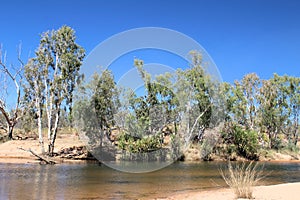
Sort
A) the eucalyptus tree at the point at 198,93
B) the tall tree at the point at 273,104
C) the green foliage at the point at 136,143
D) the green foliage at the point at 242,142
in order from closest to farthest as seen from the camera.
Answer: the green foliage at the point at 136,143
the eucalyptus tree at the point at 198,93
the green foliage at the point at 242,142
the tall tree at the point at 273,104

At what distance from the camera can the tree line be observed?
3728 cm

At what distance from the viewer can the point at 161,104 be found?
43688mm

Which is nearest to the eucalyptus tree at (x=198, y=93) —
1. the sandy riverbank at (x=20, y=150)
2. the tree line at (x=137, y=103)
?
the tree line at (x=137, y=103)

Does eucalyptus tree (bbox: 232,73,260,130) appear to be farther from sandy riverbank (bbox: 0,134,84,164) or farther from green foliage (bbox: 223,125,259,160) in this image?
sandy riverbank (bbox: 0,134,84,164)

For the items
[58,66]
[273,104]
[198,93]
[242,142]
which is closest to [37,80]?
[58,66]

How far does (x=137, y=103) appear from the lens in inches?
1655

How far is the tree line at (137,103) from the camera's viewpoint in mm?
→ 37281

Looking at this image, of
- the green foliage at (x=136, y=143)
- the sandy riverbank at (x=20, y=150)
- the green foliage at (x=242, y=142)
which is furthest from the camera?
the green foliage at (x=242, y=142)

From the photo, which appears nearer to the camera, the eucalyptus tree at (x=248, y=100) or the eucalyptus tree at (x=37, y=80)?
the eucalyptus tree at (x=37, y=80)

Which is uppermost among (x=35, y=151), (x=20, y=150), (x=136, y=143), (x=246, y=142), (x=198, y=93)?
(x=198, y=93)

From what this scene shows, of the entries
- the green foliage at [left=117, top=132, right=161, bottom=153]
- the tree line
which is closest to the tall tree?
the tree line

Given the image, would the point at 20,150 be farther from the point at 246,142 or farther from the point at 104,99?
the point at 246,142

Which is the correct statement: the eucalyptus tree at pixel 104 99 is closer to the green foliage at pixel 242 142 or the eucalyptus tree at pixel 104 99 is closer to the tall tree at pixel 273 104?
the green foliage at pixel 242 142

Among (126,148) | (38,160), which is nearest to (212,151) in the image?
(126,148)
